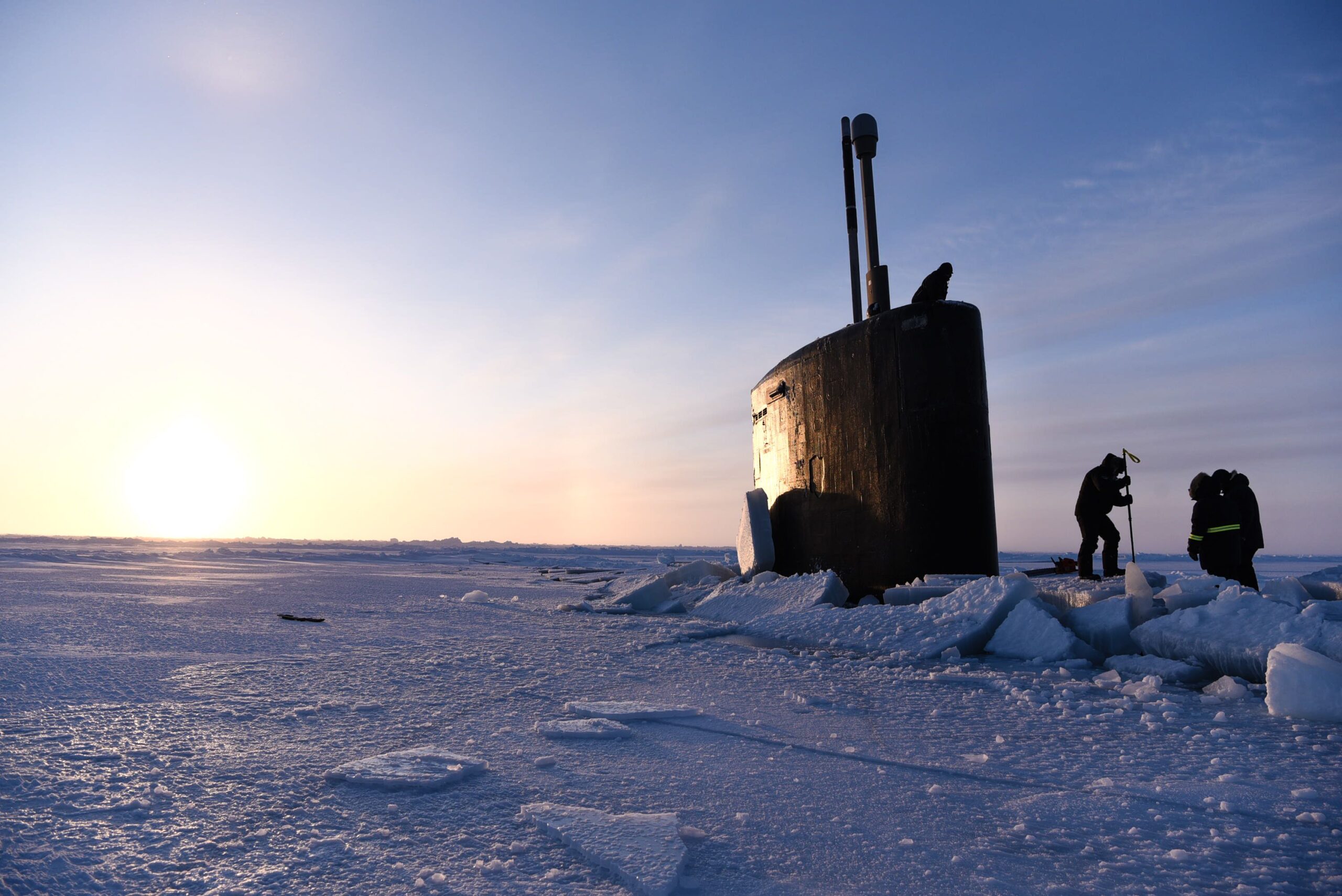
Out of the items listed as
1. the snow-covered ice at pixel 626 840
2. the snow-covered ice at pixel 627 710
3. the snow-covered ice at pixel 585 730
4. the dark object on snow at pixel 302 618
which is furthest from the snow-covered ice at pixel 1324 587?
the dark object on snow at pixel 302 618

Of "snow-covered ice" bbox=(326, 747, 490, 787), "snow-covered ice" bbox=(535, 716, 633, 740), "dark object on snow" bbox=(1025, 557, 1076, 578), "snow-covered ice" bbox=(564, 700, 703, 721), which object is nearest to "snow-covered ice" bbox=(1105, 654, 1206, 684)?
"snow-covered ice" bbox=(564, 700, 703, 721)

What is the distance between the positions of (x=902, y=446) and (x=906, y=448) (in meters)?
0.05

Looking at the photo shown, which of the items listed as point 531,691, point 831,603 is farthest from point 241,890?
point 831,603

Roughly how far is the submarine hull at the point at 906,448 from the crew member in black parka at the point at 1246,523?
109 inches

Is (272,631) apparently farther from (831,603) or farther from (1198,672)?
(1198,672)

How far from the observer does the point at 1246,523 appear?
7.62 metres

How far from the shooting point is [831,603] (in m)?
6.93

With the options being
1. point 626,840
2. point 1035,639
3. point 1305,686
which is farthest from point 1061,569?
point 626,840

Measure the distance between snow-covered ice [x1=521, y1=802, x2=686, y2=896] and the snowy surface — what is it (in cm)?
4

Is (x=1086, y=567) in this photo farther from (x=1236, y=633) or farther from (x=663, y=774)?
(x=663, y=774)

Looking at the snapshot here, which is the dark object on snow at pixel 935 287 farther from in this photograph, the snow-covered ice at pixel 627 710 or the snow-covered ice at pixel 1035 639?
the snow-covered ice at pixel 627 710

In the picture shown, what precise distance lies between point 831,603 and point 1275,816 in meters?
4.81

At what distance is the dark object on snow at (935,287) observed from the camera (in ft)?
22.3

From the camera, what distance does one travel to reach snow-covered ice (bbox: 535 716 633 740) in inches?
117
